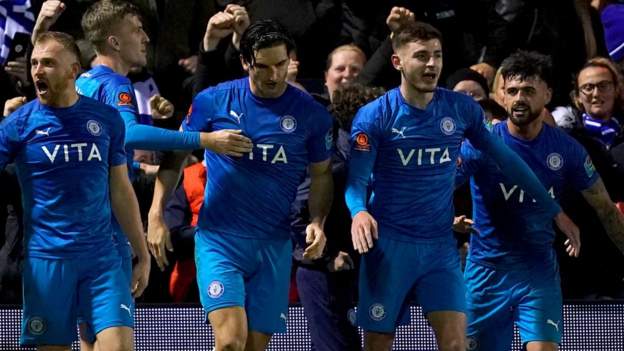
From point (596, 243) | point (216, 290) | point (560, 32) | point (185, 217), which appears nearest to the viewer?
point (216, 290)

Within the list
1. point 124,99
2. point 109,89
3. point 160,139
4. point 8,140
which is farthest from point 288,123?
point 8,140

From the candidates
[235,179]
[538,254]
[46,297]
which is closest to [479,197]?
[538,254]

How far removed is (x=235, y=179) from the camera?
28.2 feet

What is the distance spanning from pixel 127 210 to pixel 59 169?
44cm

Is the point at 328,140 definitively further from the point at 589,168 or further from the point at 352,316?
the point at 589,168

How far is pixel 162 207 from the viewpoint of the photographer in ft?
28.3

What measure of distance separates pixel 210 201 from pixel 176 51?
323 cm

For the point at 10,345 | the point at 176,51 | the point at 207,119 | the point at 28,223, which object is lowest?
the point at 10,345

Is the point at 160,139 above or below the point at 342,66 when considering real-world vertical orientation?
below

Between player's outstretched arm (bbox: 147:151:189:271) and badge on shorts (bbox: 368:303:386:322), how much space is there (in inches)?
47.3

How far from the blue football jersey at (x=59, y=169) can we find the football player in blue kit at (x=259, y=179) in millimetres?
565

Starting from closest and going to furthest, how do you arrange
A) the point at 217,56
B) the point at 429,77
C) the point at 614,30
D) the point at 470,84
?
the point at 429,77 < the point at 217,56 < the point at 470,84 < the point at 614,30

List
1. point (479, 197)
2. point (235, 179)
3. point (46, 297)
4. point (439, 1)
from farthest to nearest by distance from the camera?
point (439, 1)
point (479, 197)
point (235, 179)
point (46, 297)

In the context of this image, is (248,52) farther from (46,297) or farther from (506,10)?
(506,10)
